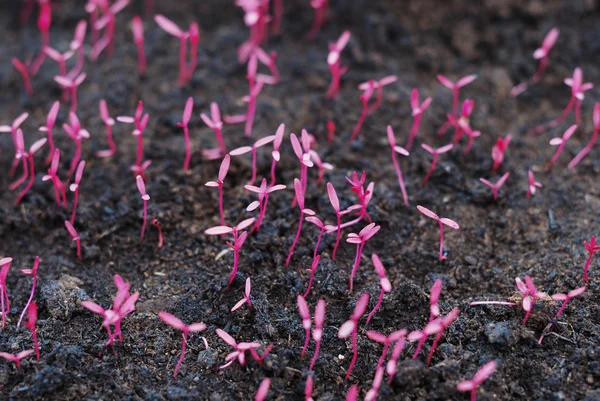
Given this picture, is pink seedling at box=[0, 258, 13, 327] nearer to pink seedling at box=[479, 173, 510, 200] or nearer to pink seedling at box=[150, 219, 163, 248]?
pink seedling at box=[150, 219, 163, 248]

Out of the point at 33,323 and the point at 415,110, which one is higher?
the point at 415,110

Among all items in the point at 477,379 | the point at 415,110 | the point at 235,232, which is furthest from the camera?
the point at 415,110

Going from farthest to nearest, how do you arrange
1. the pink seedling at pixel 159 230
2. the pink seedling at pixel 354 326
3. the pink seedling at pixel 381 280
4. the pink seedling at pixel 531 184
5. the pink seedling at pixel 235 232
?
the pink seedling at pixel 531 184 < the pink seedling at pixel 159 230 < the pink seedling at pixel 235 232 < the pink seedling at pixel 381 280 < the pink seedling at pixel 354 326

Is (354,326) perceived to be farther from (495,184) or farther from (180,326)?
(495,184)

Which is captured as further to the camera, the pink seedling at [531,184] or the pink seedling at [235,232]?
the pink seedling at [531,184]

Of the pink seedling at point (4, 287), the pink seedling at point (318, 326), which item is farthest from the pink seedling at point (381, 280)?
the pink seedling at point (4, 287)

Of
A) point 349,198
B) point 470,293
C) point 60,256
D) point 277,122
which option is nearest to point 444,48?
point 277,122

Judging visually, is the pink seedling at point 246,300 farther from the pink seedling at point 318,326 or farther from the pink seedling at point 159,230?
the pink seedling at point 159,230

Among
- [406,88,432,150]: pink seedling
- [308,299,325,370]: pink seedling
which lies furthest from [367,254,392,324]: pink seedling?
[406,88,432,150]: pink seedling

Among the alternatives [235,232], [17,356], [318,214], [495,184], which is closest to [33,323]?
[17,356]
